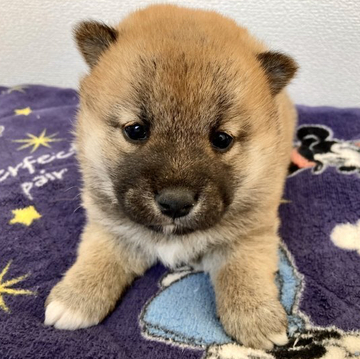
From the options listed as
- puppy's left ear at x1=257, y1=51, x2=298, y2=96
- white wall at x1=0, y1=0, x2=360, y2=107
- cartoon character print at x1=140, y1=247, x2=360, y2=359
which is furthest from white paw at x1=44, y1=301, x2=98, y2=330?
white wall at x1=0, y1=0, x2=360, y2=107

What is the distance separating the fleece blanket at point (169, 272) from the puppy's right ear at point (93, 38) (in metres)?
0.65

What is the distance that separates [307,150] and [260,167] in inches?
32.3

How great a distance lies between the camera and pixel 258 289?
133 centimetres

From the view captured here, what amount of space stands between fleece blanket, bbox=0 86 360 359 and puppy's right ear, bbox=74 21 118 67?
0.65 metres

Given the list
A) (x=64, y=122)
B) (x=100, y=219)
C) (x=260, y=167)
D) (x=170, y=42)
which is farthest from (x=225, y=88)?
(x=64, y=122)

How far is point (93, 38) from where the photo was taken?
1390mm

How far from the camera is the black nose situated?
3.67 ft

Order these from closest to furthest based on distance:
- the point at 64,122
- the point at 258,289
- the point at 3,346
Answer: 1. the point at 3,346
2. the point at 258,289
3. the point at 64,122

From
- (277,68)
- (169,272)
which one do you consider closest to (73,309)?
(169,272)

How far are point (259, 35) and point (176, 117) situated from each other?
1.55 metres

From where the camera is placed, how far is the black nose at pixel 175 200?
3.67 ft

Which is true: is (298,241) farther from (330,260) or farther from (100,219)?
(100,219)

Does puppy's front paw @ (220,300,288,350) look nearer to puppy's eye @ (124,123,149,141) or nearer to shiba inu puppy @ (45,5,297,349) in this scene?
shiba inu puppy @ (45,5,297,349)

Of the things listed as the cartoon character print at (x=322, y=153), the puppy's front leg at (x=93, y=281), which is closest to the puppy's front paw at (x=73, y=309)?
the puppy's front leg at (x=93, y=281)
